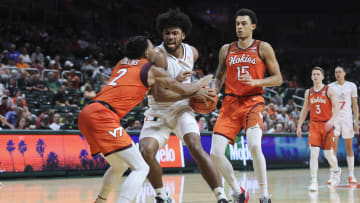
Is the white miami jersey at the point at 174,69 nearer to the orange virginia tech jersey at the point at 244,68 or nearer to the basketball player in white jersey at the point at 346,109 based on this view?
the orange virginia tech jersey at the point at 244,68

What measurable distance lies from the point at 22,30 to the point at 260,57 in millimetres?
15643

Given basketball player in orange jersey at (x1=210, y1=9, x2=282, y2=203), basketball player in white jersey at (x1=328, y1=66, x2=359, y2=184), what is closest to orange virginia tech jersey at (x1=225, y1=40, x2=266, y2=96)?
basketball player in orange jersey at (x1=210, y1=9, x2=282, y2=203)

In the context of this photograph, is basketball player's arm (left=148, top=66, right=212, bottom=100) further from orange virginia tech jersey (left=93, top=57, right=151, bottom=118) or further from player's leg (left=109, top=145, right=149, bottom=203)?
player's leg (left=109, top=145, right=149, bottom=203)

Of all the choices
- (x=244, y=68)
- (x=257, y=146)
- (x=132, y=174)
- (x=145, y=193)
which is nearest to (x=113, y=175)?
(x=132, y=174)

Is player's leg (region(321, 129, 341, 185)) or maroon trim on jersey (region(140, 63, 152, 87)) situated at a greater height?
maroon trim on jersey (region(140, 63, 152, 87))

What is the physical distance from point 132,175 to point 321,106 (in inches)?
242

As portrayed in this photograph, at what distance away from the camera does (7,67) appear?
582 inches

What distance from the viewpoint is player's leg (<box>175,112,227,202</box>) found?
5.48m

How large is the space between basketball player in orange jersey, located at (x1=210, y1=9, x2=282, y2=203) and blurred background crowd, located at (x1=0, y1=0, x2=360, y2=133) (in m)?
1.20

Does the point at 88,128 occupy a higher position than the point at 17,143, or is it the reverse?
the point at 88,128

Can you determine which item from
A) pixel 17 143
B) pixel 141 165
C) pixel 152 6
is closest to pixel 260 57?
pixel 141 165

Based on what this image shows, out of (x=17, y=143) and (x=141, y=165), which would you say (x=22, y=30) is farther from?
(x=141, y=165)

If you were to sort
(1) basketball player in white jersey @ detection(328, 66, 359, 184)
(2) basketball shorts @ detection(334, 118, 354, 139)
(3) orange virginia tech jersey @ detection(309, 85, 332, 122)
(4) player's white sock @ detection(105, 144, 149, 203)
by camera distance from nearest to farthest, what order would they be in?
(4) player's white sock @ detection(105, 144, 149, 203) → (3) orange virginia tech jersey @ detection(309, 85, 332, 122) → (1) basketball player in white jersey @ detection(328, 66, 359, 184) → (2) basketball shorts @ detection(334, 118, 354, 139)

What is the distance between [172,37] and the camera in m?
5.92
